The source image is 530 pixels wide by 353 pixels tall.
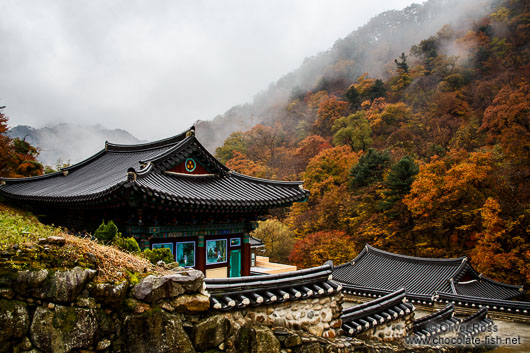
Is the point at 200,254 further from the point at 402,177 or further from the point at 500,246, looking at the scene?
the point at 402,177

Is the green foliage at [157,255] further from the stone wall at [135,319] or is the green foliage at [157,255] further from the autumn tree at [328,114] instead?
the autumn tree at [328,114]

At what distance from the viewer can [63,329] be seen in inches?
183

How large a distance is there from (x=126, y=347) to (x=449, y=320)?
41.7 ft

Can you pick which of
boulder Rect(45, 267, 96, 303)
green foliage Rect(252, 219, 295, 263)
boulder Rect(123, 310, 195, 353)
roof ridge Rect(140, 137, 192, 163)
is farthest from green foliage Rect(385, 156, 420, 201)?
boulder Rect(45, 267, 96, 303)

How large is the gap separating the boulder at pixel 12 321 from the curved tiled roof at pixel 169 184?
13.1ft

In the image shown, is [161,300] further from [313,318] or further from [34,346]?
[313,318]

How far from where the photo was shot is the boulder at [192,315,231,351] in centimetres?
545

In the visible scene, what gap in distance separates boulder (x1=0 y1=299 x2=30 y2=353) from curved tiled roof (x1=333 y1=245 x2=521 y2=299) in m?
19.2

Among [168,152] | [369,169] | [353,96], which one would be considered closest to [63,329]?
[168,152]

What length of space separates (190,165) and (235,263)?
12.7ft

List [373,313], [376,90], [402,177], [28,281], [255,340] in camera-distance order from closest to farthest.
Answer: [28,281] < [255,340] < [373,313] < [402,177] < [376,90]

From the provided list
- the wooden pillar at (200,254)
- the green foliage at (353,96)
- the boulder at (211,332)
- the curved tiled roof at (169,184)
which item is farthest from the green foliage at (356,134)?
the boulder at (211,332)

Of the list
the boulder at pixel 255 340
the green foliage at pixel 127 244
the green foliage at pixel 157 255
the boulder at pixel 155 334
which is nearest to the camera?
the boulder at pixel 155 334

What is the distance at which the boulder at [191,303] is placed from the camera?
5441 millimetres
